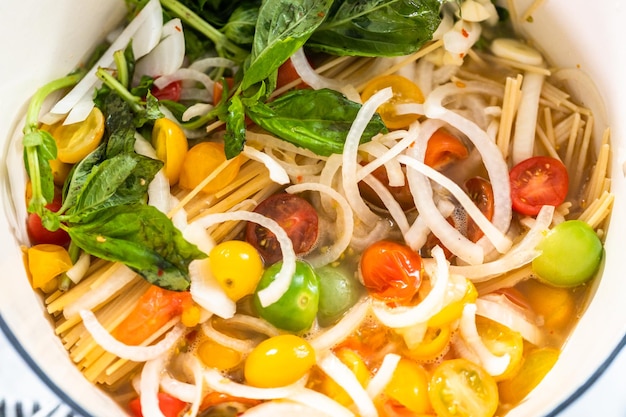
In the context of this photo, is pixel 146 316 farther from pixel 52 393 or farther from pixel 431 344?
pixel 431 344

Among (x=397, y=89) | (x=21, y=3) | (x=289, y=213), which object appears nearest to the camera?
(x=21, y=3)

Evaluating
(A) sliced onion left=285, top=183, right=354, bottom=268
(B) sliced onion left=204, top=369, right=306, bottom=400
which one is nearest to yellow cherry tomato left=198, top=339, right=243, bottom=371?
(B) sliced onion left=204, top=369, right=306, bottom=400

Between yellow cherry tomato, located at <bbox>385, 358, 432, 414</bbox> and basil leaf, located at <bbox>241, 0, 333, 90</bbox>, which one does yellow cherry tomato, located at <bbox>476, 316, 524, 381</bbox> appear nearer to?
yellow cherry tomato, located at <bbox>385, 358, 432, 414</bbox>

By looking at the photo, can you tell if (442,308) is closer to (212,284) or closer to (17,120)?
(212,284)

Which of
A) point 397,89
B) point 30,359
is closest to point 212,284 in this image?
point 30,359

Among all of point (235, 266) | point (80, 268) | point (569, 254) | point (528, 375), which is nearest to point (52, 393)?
point (80, 268)

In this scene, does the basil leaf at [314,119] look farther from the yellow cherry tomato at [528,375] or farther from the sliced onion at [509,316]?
the yellow cherry tomato at [528,375]

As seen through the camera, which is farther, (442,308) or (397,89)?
(397,89)
